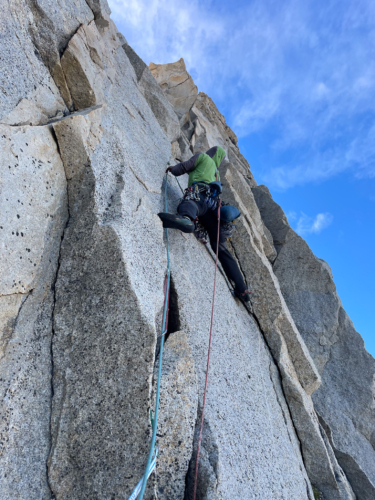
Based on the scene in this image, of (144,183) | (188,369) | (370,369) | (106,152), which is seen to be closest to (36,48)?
(106,152)

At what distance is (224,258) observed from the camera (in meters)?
6.42

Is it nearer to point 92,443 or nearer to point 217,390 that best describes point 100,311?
point 92,443

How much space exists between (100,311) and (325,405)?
25.8 feet

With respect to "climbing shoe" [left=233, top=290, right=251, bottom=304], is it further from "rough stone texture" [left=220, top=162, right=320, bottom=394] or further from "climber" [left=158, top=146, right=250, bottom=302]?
"rough stone texture" [left=220, top=162, right=320, bottom=394]

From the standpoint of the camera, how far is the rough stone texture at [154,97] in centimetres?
915

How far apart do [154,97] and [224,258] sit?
18.7 ft

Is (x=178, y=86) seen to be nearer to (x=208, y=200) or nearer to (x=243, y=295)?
(x=208, y=200)

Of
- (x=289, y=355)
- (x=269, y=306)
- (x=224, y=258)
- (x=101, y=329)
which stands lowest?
(x=101, y=329)

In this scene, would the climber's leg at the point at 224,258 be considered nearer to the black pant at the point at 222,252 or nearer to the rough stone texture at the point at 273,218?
the black pant at the point at 222,252

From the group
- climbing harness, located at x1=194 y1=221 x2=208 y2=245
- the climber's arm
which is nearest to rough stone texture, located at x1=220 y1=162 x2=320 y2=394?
climbing harness, located at x1=194 y1=221 x2=208 y2=245

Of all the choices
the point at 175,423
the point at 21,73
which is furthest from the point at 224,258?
the point at 21,73

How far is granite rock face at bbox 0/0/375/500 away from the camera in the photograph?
2596 millimetres

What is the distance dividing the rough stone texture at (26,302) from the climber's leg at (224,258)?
11.1ft

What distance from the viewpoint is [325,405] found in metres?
8.37
